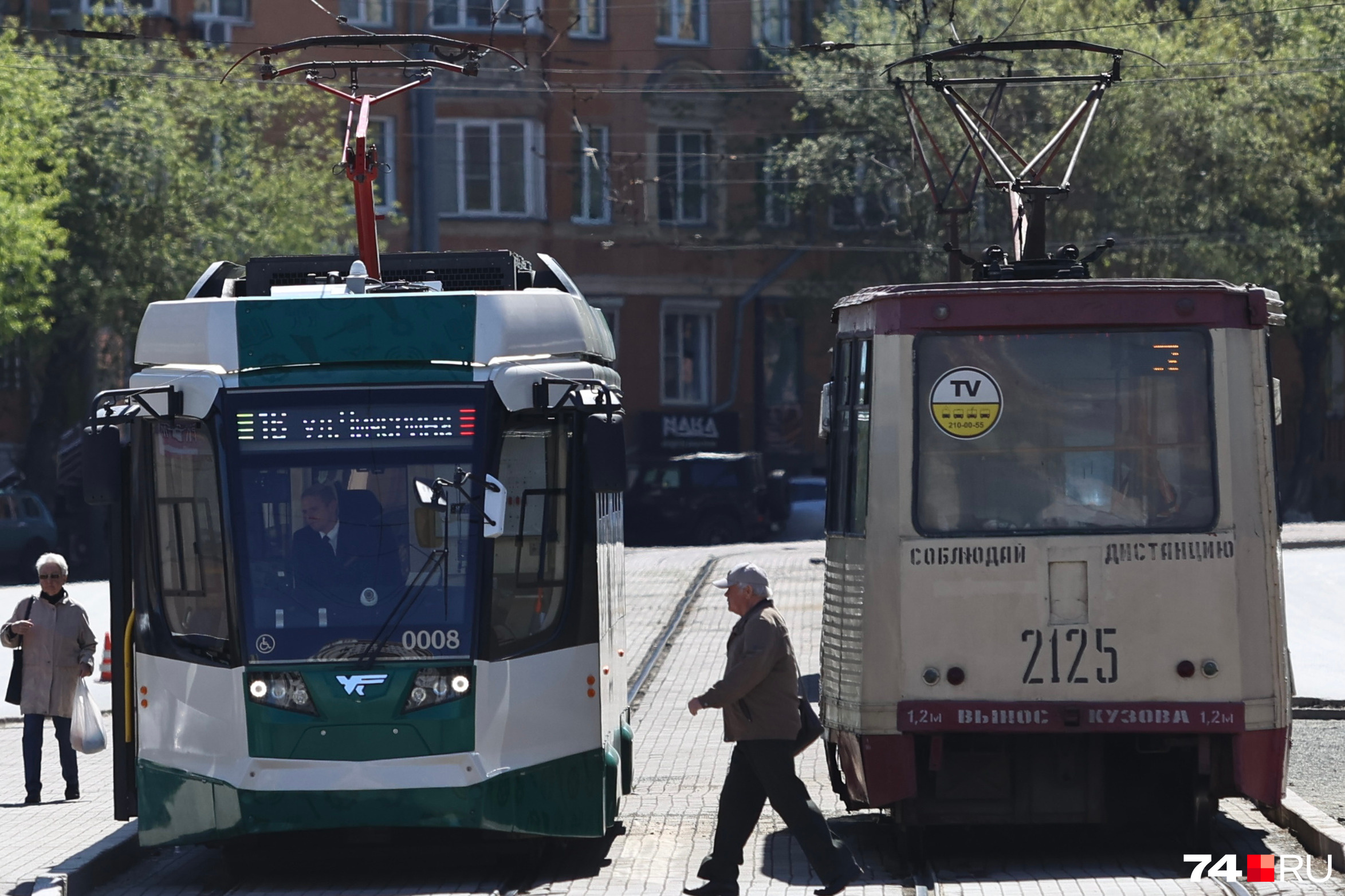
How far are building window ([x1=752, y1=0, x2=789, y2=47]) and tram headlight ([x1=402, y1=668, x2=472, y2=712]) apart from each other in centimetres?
3471

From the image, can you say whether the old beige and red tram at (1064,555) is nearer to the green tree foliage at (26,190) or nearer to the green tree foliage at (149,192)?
the green tree foliage at (26,190)

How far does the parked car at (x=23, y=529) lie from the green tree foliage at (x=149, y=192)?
273cm

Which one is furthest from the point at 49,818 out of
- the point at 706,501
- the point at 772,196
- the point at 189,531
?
the point at 772,196

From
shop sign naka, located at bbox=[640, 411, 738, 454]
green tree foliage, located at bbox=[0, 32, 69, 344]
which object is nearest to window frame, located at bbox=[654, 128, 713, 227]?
shop sign naka, located at bbox=[640, 411, 738, 454]

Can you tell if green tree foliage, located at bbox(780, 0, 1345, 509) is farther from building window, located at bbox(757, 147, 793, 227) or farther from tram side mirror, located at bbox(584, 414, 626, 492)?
tram side mirror, located at bbox(584, 414, 626, 492)

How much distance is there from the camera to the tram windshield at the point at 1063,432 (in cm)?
949

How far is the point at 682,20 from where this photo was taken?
139ft

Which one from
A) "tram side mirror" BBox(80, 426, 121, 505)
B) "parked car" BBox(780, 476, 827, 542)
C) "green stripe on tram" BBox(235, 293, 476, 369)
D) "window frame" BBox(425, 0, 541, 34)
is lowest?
"parked car" BBox(780, 476, 827, 542)

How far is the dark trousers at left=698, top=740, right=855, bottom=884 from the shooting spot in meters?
8.67

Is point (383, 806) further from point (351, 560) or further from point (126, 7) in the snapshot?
point (126, 7)

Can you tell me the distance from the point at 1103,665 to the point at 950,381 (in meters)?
1.52

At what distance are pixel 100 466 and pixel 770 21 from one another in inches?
1383

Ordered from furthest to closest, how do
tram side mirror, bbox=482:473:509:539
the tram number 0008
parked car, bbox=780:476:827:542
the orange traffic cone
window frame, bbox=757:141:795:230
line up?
window frame, bbox=757:141:795:230, parked car, bbox=780:476:827:542, the orange traffic cone, tram side mirror, bbox=482:473:509:539, the tram number 0008

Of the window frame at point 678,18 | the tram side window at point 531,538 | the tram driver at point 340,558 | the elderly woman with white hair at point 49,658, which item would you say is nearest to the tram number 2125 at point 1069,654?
the tram side window at point 531,538
